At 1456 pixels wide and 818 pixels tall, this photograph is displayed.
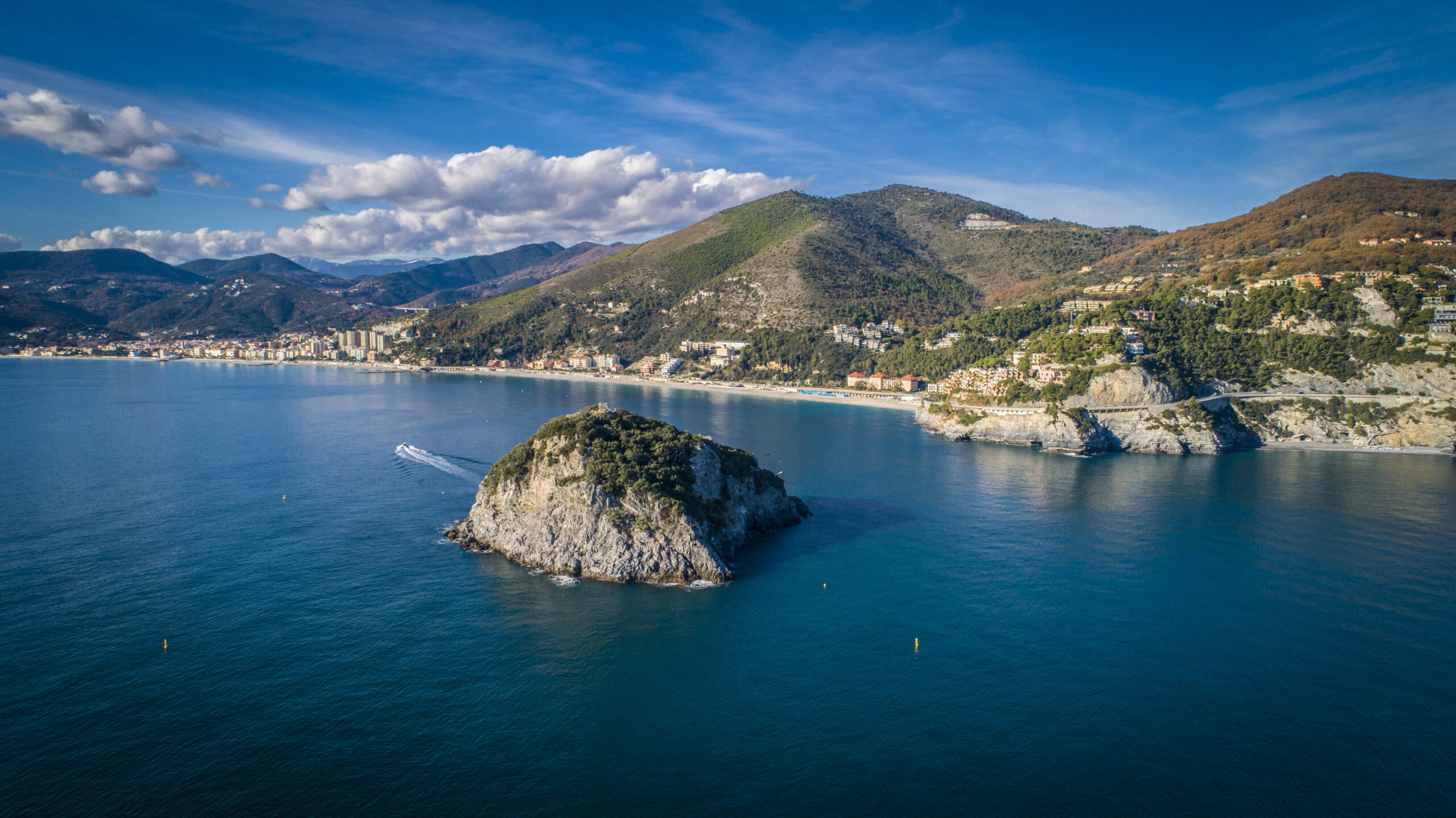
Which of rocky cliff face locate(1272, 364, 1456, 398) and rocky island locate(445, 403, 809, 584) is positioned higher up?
rocky cliff face locate(1272, 364, 1456, 398)

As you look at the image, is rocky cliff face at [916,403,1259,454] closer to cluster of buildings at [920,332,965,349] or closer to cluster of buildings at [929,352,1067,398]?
cluster of buildings at [929,352,1067,398]

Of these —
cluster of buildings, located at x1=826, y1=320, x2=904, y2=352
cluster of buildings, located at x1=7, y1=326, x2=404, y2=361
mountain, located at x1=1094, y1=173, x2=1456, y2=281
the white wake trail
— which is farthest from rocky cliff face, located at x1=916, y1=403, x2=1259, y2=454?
cluster of buildings, located at x1=7, y1=326, x2=404, y2=361

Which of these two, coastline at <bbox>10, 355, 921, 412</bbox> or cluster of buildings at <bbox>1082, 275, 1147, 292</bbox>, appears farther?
cluster of buildings at <bbox>1082, 275, 1147, 292</bbox>

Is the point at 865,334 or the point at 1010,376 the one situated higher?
the point at 865,334

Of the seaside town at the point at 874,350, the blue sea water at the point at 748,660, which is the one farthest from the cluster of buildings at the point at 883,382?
the blue sea water at the point at 748,660

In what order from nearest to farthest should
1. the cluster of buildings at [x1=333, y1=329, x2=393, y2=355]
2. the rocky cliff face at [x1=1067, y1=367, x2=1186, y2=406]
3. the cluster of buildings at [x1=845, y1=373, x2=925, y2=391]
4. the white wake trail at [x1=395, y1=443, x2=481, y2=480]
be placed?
the white wake trail at [x1=395, y1=443, x2=481, y2=480]
the rocky cliff face at [x1=1067, y1=367, x2=1186, y2=406]
the cluster of buildings at [x1=845, y1=373, x2=925, y2=391]
the cluster of buildings at [x1=333, y1=329, x2=393, y2=355]

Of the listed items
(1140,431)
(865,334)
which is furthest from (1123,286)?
(1140,431)

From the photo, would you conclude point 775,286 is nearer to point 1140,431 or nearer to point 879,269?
point 879,269
